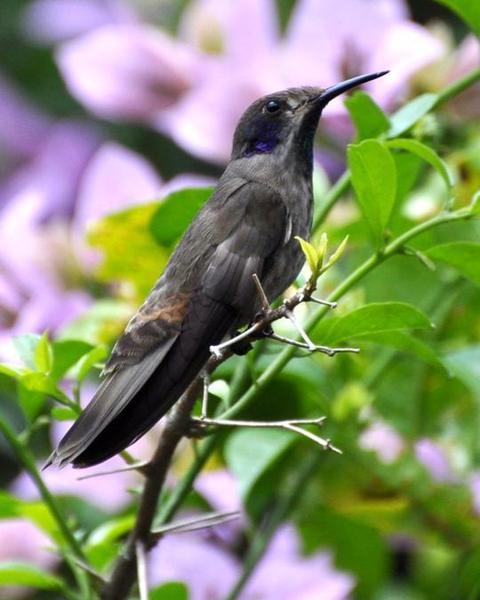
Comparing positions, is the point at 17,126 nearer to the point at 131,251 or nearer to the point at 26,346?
the point at 131,251

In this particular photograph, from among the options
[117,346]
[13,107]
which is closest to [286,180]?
[117,346]

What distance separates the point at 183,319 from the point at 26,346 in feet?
0.40

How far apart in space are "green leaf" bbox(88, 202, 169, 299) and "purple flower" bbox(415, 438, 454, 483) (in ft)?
1.00

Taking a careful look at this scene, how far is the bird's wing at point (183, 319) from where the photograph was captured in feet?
2.48

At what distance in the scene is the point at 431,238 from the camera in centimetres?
99

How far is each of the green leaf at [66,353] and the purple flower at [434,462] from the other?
1.40ft

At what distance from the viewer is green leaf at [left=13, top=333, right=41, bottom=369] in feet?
2.87

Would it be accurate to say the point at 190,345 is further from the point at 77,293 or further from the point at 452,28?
the point at 452,28

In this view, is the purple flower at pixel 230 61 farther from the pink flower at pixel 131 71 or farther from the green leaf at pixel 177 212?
the green leaf at pixel 177 212

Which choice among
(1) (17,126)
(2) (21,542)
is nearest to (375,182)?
(2) (21,542)

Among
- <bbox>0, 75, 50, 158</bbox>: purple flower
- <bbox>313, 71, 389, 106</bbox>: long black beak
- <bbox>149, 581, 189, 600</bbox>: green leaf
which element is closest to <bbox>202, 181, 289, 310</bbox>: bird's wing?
<bbox>313, 71, 389, 106</bbox>: long black beak

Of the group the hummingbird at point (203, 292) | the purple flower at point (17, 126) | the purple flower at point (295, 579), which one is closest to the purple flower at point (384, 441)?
the purple flower at point (295, 579)

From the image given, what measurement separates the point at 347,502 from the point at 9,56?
1356 mm

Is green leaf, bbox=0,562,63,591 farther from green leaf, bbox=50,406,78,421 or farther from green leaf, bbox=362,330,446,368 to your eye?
green leaf, bbox=362,330,446,368
